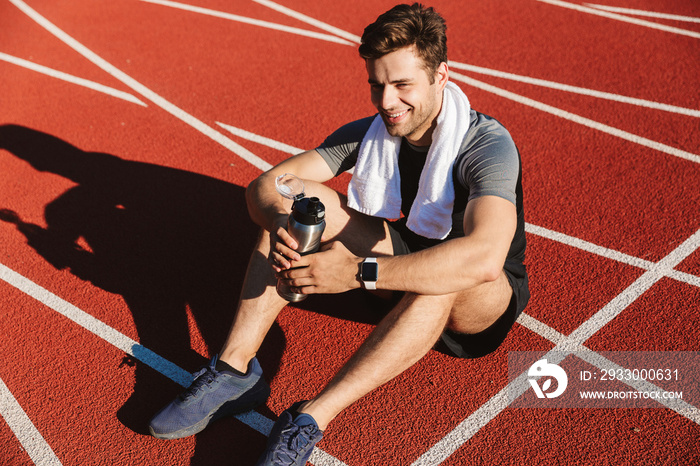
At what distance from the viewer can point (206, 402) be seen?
2.91 metres

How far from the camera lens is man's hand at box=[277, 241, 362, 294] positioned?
2.57 m

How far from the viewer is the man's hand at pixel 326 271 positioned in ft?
8.44

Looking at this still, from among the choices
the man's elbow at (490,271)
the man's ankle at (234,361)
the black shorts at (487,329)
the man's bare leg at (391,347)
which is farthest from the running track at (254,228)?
the man's elbow at (490,271)

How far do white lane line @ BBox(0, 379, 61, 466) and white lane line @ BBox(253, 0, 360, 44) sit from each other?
15.8 feet

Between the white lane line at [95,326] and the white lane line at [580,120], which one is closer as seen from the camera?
the white lane line at [95,326]

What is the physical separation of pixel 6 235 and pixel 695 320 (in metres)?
4.32

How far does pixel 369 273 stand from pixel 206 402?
1045 mm

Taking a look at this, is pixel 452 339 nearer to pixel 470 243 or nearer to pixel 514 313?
pixel 514 313

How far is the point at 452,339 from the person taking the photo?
3.15 metres

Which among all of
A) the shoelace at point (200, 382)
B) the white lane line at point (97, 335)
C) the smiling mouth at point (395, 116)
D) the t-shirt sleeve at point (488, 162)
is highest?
the smiling mouth at point (395, 116)

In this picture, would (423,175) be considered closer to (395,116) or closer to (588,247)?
(395,116)

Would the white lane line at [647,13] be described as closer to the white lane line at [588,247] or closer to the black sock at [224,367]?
the white lane line at [588,247]

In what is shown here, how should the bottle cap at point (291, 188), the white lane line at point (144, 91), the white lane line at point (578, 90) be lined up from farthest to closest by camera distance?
the white lane line at point (578, 90), the white lane line at point (144, 91), the bottle cap at point (291, 188)

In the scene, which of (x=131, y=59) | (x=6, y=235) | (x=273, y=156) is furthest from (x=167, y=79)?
(x=6, y=235)
